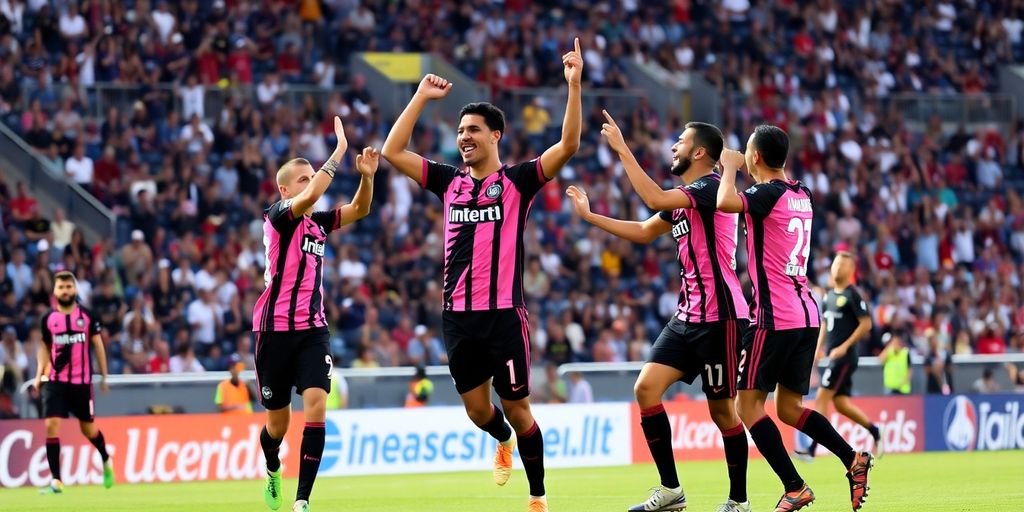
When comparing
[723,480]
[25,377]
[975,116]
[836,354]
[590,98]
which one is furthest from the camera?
[975,116]

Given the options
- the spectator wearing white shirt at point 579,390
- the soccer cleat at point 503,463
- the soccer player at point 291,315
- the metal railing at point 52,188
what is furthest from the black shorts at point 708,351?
the metal railing at point 52,188

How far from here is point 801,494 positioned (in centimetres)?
1073

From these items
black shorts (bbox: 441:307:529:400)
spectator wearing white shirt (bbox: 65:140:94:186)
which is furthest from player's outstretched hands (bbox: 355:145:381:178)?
spectator wearing white shirt (bbox: 65:140:94:186)

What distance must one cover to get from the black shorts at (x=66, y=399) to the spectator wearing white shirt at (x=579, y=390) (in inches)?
310

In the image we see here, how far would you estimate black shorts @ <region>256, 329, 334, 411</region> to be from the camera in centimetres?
1200

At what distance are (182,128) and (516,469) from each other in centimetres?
987

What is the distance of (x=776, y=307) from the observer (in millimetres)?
10938

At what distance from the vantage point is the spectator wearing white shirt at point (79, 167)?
25.1m

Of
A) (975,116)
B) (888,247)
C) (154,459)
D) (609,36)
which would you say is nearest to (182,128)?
(154,459)

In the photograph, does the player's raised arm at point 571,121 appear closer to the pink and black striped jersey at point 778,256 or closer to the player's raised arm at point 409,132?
the player's raised arm at point 409,132

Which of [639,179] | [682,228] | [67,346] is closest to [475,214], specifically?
[639,179]

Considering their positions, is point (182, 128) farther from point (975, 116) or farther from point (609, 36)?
point (975, 116)

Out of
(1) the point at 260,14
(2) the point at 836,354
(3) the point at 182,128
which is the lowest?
(2) the point at 836,354

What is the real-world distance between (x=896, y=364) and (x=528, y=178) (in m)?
14.4
